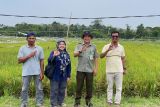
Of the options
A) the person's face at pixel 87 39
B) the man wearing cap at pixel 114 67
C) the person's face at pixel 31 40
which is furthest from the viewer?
the man wearing cap at pixel 114 67

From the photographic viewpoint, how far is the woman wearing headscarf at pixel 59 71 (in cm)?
745

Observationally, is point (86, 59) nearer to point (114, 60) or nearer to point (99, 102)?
point (114, 60)

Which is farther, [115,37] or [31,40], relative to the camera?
[115,37]

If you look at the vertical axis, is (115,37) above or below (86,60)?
above

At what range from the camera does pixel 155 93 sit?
8.71 meters

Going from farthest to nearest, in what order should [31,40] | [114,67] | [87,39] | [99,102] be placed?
1. [99,102]
2. [114,67]
3. [87,39]
4. [31,40]

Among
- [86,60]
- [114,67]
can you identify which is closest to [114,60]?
[114,67]

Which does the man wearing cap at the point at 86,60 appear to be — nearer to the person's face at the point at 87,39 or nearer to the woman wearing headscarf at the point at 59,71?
the person's face at the point at 87,39

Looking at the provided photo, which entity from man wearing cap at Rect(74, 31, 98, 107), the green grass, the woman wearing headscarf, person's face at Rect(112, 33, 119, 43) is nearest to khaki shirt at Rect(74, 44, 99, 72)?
man wearing cap at Rect(74, 31, 98, 107)

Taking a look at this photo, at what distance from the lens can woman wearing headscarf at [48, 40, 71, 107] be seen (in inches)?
293

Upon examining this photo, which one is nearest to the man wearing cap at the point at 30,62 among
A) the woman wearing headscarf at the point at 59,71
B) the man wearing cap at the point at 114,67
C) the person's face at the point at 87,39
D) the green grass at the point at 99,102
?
the woman wearing headscarf at the point at 59,71

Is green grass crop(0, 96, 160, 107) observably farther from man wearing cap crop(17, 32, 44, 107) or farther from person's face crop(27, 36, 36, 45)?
person's face crop(27, 36, 36, 45)

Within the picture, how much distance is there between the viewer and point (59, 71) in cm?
747

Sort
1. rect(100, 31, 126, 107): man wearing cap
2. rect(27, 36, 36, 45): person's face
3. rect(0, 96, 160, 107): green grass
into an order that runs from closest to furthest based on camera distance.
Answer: rect(27, 36, 36, 45): person's face
rect(100, 31, 126, 107): man wearing cap
rect(0, 96, 160, 107): green grass
